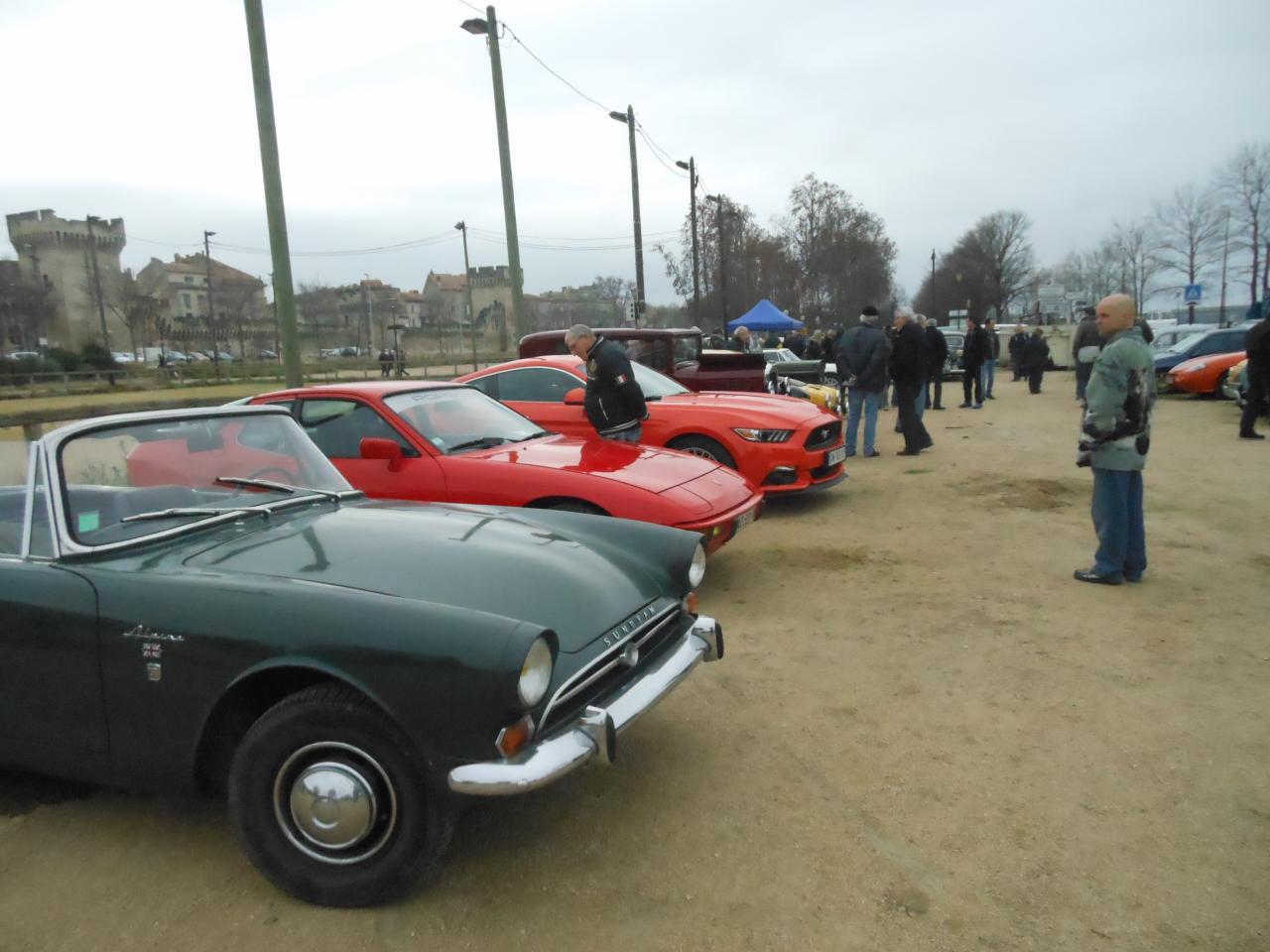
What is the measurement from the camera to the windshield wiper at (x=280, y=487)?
3.43 metres

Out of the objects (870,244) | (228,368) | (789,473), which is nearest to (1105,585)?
(789,473)

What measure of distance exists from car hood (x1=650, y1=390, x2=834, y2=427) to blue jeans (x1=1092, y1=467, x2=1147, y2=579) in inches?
109

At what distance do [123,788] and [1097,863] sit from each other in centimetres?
311

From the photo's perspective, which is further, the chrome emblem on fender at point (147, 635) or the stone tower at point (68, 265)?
the stone tower at point (68, 265)

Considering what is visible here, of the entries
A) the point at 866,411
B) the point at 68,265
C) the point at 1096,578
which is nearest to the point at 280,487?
the point at 1096,578

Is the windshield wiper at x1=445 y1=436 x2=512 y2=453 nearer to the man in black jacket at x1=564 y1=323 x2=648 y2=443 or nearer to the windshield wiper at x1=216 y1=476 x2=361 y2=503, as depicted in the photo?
the man in black jacket at x1=564 y1=323 x2=648 y2=443

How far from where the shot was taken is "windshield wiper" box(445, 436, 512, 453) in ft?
17.5

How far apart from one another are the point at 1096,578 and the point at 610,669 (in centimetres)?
389

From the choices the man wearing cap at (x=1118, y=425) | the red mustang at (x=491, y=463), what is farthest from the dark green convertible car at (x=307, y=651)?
the man wearing cap at (x=1118, y=425)

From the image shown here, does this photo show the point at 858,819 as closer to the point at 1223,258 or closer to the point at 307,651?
the point at 307,651

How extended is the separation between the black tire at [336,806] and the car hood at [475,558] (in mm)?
392

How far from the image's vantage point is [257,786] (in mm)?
2453

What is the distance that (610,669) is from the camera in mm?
2777

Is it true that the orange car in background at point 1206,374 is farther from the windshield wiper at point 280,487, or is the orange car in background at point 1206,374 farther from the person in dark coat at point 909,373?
the windshield wiper at point 280,487
